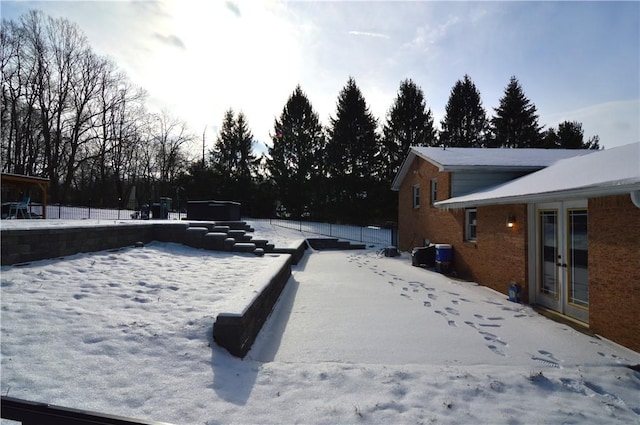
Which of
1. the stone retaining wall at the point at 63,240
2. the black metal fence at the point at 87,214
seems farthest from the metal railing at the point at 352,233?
the stone retaining wall at the point at 63,240

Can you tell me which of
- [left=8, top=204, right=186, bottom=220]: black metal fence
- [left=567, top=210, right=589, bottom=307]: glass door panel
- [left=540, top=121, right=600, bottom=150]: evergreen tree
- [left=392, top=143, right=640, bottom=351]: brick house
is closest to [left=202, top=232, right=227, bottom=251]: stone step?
[left=392, top=143, right=640, bottom=351]: brick house

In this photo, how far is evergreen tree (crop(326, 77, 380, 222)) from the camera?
30688 mm

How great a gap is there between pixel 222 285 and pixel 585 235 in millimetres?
6240

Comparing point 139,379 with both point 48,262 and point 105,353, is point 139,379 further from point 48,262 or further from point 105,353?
point 48,262

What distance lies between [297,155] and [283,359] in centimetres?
2960

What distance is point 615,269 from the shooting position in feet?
16.4

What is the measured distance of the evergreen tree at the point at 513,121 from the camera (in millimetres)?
35531

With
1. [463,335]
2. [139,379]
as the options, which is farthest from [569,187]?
[139,379]

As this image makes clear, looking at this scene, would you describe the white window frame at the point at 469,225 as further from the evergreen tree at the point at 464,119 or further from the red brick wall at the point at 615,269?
the evergreen tree at the point at 464,119

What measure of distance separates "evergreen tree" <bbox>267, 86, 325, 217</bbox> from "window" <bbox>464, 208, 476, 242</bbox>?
69.6ft

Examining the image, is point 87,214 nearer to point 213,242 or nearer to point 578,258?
point 213,242

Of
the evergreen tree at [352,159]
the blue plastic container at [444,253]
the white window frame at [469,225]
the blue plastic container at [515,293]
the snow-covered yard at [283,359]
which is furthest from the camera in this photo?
the evergreen tree at [352,159]

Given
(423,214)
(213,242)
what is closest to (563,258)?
(213,242)

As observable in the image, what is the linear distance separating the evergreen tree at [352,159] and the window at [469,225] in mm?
19941
